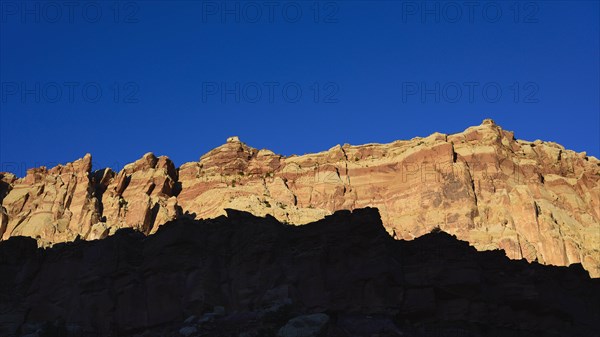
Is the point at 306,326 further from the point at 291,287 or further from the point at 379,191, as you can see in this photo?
the point at 379,191

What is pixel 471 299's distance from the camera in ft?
160

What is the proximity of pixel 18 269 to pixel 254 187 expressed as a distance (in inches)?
2743

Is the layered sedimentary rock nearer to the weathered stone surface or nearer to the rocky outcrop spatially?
the rocky outcrop

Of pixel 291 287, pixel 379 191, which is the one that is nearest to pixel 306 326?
pixel 291 287

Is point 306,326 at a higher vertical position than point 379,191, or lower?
lower

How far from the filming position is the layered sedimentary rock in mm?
111125

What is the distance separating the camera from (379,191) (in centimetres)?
12600

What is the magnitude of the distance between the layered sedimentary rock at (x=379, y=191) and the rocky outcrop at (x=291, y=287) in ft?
175

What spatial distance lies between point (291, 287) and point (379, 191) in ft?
255

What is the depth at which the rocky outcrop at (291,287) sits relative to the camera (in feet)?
155

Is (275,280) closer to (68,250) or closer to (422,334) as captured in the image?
(422,334)

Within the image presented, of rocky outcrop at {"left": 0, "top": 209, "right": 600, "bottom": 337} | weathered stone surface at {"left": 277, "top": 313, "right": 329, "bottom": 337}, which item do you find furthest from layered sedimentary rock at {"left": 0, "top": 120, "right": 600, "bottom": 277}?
weathered stone surface at {"left": 277, "top": 313, "right": 329, "bottom": 337}

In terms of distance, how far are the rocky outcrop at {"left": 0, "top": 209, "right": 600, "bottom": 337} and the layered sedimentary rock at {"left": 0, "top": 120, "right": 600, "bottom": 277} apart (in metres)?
53.4

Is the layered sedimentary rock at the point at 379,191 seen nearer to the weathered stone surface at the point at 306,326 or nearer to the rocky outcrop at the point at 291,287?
the rocky outcrop at the point at 291,287
